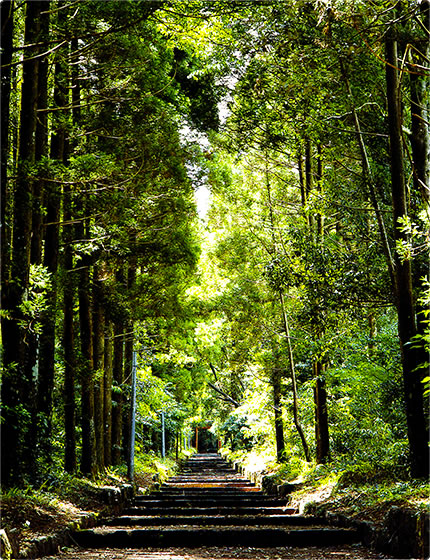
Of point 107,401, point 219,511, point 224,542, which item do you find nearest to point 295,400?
point 107,401

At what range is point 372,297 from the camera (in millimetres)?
8930

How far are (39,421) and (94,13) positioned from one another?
6.05 m

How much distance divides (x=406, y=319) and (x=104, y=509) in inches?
218

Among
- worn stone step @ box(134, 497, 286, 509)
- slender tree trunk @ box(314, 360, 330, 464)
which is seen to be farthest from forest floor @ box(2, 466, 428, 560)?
slender tree trunk @ box(314, 360, 330, 464)

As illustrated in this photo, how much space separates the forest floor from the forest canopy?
19.8 inches

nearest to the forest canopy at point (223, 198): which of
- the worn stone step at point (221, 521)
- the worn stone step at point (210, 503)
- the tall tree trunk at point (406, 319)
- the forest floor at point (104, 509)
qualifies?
the tall tree trunk at point (406, 319)

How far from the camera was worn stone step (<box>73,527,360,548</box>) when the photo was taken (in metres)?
6.36

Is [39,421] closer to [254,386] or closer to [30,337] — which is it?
[30,337]

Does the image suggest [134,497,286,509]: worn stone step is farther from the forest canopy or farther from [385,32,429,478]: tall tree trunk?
[385,32,429,478]: tall tree trunk

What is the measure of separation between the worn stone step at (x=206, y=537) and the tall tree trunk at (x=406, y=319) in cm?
137

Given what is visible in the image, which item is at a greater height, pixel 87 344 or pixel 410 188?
pixel 410 188

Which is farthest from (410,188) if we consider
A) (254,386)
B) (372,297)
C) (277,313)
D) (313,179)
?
(254,386)

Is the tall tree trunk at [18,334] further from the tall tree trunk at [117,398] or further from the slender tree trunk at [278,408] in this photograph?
the slender tree trunk at [278,408]

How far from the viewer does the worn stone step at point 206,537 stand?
20.9 feet
